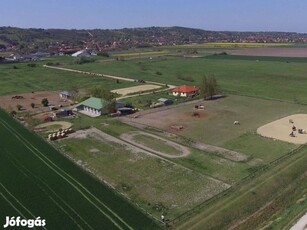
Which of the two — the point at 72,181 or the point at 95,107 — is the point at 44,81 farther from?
the point at 72,181

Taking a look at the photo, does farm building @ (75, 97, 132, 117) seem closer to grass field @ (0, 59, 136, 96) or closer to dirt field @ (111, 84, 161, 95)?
dirt field @ (111, 84, 161, 95)

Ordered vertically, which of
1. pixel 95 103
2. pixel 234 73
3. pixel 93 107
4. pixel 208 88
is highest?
pixel 208 88

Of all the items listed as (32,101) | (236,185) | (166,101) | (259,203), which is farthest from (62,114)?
(259,203)

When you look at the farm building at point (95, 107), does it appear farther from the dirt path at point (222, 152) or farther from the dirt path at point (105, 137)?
the dirt path at point (222, 152)

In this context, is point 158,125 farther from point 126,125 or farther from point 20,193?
point 20,193

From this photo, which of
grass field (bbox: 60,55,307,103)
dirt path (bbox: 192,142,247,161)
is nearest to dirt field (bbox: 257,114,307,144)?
dirt path (bbox: 192,142,247,161)

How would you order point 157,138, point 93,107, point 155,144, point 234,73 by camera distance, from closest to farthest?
point 155,144, point 157,138, point 93,107, point 234,73

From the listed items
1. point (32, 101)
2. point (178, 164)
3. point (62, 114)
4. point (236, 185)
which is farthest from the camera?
point (32, 101)

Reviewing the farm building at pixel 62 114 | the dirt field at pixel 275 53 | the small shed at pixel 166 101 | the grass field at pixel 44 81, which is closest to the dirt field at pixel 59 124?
the farm building at pixel 62 114

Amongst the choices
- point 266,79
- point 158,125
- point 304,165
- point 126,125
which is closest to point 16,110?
point 126,125
